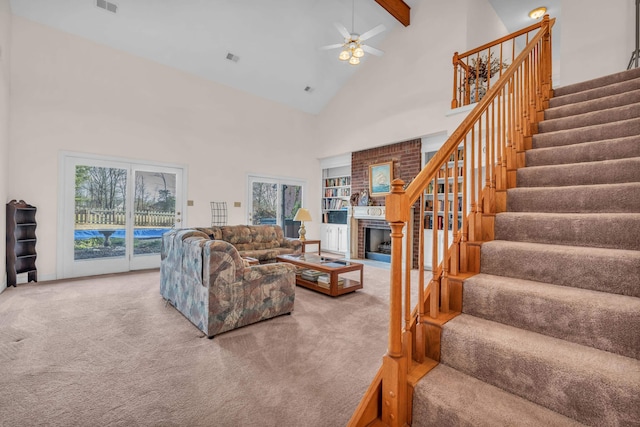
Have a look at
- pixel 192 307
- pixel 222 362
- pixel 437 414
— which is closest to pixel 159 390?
pixel 222 362

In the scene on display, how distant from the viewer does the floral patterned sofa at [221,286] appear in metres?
2.39

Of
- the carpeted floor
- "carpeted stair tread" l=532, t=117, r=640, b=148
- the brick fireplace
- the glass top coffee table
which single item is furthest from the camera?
the brick fireplace

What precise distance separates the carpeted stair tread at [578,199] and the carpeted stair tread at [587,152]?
1.52 ft

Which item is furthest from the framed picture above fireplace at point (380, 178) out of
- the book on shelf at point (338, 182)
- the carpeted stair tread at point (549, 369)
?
the carpeted stair tread at point (549, 369)

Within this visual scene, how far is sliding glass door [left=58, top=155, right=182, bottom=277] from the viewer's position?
445 centimetres

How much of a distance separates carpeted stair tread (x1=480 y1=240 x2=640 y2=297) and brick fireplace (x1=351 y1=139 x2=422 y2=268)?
3.63 m

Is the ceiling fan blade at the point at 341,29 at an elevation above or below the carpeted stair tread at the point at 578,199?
above

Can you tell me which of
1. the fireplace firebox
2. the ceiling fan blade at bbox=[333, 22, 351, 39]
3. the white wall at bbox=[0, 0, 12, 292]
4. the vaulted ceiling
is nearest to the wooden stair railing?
the ceiling fan blade at bbox=[333, 22, 351, 39]

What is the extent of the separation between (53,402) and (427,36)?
6.68 metres

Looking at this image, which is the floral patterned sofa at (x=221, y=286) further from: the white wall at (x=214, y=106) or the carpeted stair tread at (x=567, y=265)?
the white wall at (x=214, y=106)

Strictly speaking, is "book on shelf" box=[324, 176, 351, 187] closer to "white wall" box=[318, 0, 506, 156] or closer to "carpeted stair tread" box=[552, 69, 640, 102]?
"white wall" box=[318, 0, 506, 156]

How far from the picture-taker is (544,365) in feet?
3.50

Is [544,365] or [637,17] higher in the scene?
[637,17]

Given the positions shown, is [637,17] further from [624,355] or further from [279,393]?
[279,393]
